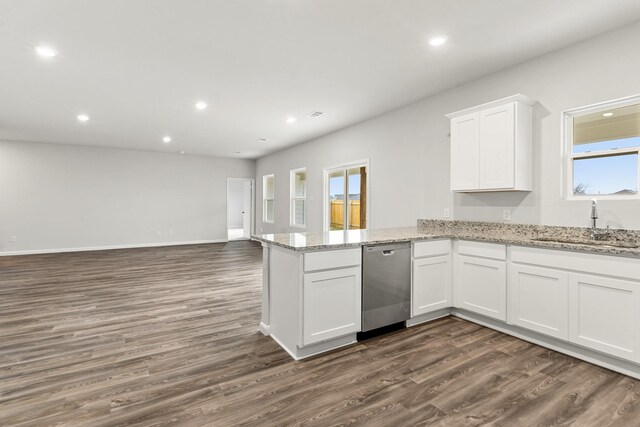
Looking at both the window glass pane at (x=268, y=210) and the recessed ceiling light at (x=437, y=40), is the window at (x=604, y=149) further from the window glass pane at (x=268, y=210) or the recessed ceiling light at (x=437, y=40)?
the window glass pane at (x=268, y=210)

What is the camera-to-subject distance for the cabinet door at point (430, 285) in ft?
10.2

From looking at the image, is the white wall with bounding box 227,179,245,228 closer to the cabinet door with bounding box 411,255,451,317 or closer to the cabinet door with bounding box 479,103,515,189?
Answer: the cabinet door with bounding box 411,255,451,317

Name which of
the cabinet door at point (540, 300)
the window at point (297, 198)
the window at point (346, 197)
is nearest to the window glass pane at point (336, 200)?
the window at point (346, 197)

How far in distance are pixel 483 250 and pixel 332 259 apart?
1.55m

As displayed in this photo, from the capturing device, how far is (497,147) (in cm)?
318

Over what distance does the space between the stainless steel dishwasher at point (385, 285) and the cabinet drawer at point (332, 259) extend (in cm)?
9

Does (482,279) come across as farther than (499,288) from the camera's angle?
Yes

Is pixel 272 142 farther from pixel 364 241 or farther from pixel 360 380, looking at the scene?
pixel 360 380

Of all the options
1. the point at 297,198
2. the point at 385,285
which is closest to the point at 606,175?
the point at 385,285

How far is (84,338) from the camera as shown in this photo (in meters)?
2.88

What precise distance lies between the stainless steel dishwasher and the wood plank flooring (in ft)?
0.61

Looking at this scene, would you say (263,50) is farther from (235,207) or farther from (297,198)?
(235,207)

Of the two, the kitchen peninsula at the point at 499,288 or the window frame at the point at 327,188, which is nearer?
the kitchen peninsula at the point at 499,288

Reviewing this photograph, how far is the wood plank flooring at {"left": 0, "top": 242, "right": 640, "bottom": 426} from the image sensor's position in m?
1.84
